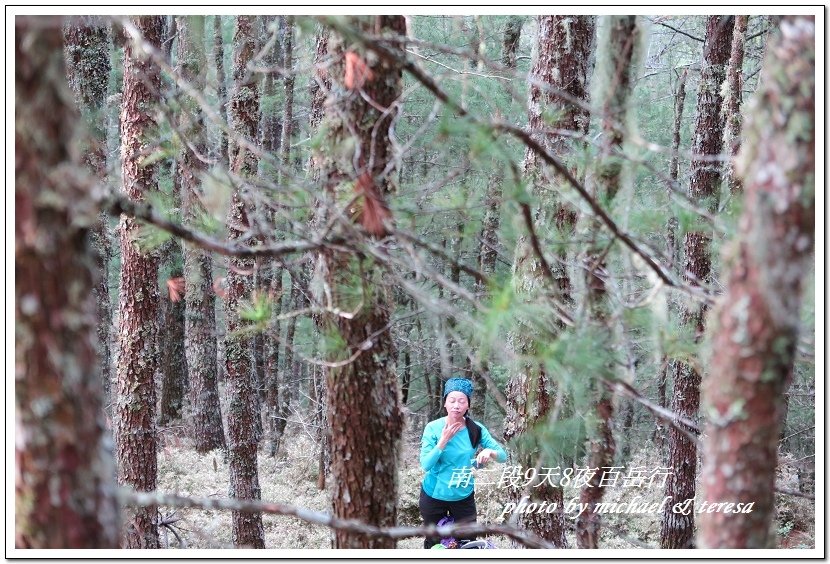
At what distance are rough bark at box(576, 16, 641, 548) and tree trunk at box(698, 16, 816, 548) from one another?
77 centimetres

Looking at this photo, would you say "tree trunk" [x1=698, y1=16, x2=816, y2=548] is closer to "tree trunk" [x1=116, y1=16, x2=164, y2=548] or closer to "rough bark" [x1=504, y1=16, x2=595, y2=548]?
"rough bark" [x1=504, y1=16, x2=595, y2=548]

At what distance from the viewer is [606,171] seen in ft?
9.53

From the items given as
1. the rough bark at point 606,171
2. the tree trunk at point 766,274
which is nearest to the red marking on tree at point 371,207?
the rough bark at point 606,171

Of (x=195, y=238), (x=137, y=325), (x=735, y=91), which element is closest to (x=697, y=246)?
(x=735, y=91)

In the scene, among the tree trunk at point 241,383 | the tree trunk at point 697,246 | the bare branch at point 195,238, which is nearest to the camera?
the bare branch at point 195,238

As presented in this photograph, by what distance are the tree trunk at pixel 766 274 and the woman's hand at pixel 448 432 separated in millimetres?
3340

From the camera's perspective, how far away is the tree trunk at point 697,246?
22.6 feet

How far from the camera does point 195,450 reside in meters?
12.0

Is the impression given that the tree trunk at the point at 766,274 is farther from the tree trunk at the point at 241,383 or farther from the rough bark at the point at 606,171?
the tree trunk at the point at 241,383

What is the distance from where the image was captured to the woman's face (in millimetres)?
5070

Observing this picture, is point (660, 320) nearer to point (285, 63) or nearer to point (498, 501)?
point (498, 501)

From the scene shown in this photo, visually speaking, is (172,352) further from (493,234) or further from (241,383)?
(241,383)

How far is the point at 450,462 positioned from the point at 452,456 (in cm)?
5

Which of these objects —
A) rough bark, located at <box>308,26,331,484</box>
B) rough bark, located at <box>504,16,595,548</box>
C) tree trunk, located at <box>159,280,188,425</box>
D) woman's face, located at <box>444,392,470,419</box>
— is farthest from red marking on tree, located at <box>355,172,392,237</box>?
tree trunk, located at <box>159,280,188,425</box>
